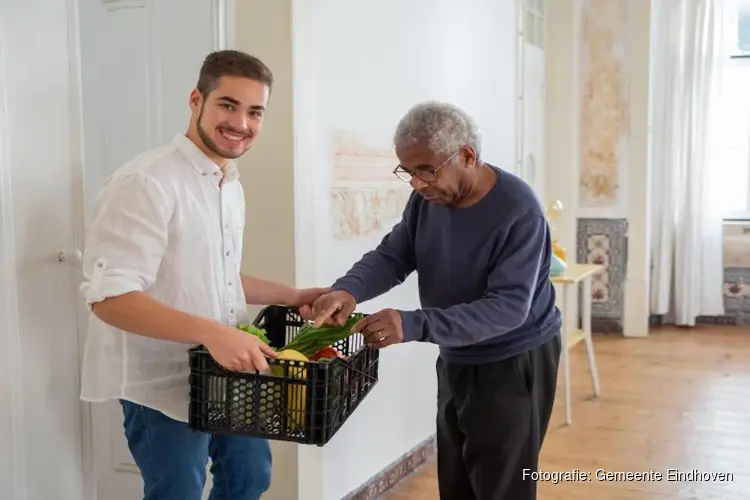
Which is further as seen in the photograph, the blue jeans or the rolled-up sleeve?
the blue jeans

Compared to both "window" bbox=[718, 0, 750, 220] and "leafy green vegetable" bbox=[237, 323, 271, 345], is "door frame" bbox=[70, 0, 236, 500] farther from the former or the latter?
"window" bbox=[718, 0, 750, 220]

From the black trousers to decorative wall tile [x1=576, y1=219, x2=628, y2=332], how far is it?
4.10 metres

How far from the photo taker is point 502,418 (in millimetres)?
2059

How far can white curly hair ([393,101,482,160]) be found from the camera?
1901 mm

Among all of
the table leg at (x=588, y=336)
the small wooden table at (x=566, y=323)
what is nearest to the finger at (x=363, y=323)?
the small wooden table at (x=566, y=323)

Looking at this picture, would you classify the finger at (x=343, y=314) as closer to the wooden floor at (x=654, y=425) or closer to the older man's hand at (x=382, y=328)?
the older man's hand at (x=382, y=328)

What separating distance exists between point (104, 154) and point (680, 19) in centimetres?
479

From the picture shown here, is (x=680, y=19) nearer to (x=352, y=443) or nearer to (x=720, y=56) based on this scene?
(x=720, y=56)

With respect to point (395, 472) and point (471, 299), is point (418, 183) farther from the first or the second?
point (395, 472)

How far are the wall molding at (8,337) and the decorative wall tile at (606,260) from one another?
194 inches

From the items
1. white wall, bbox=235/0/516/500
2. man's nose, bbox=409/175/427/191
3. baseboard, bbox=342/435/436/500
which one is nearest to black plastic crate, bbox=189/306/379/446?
man's nose, bbox=409/175/427/191

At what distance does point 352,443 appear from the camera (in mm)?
2875

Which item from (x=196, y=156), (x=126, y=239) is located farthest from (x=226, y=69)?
(x=126, y=239)

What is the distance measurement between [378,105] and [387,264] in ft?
3.14
